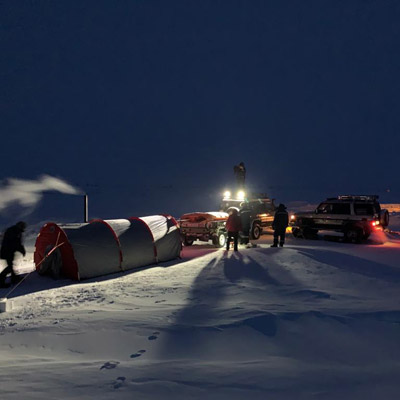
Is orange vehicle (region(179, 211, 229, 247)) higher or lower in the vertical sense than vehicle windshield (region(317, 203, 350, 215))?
lower

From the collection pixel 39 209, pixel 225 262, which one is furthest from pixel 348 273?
pixel 39 209

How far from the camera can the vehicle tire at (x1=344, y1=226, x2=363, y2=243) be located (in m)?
15.9

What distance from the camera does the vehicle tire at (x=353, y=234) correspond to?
1593 cm

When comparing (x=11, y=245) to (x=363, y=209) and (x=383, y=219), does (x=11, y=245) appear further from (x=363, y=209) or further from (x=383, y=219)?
(x=383, y=219)

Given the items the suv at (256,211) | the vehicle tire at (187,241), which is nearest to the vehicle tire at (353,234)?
the suv at (256,211)

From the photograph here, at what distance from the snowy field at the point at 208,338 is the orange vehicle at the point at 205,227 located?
6.13 metres

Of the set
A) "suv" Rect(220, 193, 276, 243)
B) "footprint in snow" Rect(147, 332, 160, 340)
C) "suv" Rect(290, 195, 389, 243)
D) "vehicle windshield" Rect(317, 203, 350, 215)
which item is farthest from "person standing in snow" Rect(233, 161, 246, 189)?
"footprint in snow" Rect(147, 332, 160, 340)

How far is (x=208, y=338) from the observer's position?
200 inches

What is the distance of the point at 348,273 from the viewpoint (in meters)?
9.09

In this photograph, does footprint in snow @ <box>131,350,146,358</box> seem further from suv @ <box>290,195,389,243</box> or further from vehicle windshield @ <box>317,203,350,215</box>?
vehicle windshield @ <box>317,203,350,215</box>

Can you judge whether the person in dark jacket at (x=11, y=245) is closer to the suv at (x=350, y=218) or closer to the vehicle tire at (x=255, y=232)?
the vehicle tire at (x=255, y=232)

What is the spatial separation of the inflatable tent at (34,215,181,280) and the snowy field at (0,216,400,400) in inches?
29.1

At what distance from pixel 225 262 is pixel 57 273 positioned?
468cm

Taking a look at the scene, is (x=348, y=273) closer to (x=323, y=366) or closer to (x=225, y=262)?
(x=225, y=262)
